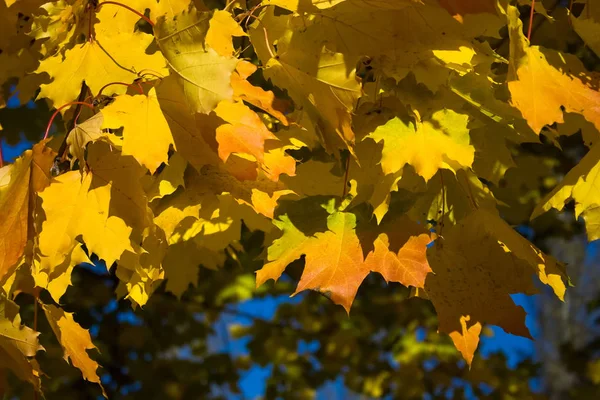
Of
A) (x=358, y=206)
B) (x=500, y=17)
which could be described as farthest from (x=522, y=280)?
(x=500, y=17)

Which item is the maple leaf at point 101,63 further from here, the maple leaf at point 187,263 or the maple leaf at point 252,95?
the maple leaf at point 187,263

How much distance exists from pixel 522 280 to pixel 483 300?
0.28 ft

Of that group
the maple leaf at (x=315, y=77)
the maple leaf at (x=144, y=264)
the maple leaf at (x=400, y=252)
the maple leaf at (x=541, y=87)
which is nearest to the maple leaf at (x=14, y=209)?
the maple leaf at (x=144, y=264)

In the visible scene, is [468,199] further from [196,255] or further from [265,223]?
[196,255]

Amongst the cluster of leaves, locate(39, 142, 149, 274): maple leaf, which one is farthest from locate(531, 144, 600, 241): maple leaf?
locate(39, 142, 149, 274): maple leaf

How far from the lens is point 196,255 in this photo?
2.07m

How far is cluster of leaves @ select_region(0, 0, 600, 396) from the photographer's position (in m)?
1.21

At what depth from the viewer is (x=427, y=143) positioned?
128 centimetres

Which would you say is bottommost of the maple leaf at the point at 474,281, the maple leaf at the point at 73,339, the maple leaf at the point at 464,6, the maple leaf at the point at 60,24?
the maple leaf at the point at 474,281

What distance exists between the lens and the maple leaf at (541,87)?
1.23m

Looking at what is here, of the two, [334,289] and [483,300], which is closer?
[334,289]

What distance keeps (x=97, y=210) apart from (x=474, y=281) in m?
0.73

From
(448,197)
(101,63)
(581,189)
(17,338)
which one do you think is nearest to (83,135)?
(101,63)

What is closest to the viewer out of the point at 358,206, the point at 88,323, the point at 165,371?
the point at 358,206
